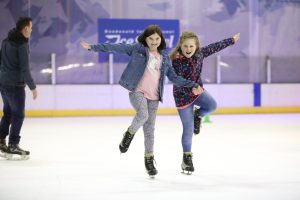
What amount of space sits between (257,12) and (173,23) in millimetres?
1984

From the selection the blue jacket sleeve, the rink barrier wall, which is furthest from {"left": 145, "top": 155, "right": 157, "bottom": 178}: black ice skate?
the rink barrier wall

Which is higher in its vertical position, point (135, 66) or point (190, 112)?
point (135, 66)

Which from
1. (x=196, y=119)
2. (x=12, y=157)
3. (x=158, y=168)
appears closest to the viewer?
(x=196, y=119)

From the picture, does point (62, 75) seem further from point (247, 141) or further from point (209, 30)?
point (247, 141)

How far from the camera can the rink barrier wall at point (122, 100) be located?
1084 cm

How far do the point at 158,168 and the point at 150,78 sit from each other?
0.81 meters

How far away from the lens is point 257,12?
Answer: 1203 centimetres

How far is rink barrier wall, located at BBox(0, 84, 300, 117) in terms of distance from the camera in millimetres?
10836

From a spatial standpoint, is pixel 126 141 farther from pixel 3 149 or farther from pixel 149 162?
pixel 3 149

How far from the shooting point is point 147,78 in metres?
3.82

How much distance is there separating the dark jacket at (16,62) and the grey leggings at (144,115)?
4.26 ft

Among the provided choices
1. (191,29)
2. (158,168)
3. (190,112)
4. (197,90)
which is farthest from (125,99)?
(197,90)

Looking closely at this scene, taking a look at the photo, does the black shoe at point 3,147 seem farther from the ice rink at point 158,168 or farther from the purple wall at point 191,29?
the purple wall at point 191,29

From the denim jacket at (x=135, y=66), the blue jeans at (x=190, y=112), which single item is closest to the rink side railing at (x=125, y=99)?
the blue jeans at (x=190, y=112)
